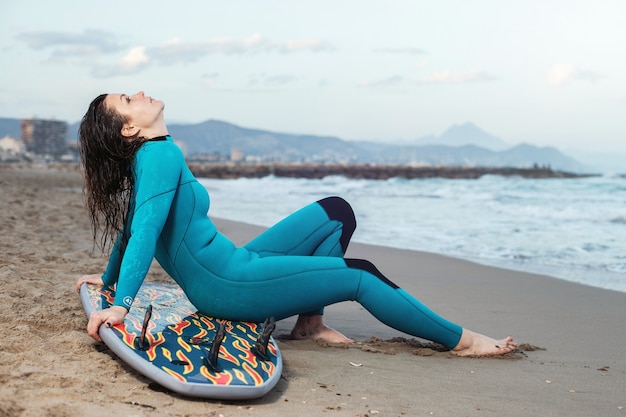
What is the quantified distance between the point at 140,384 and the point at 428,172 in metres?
51.6

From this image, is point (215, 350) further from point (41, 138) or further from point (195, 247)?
point (41, 138)

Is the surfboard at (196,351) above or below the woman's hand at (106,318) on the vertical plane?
below

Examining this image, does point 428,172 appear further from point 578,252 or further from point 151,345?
point 151,345

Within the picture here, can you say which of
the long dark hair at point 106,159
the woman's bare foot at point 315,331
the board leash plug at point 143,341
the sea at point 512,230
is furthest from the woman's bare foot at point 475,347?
→ the sea at point 512,230

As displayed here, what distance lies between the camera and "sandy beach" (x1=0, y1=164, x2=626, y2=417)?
2.42 meters

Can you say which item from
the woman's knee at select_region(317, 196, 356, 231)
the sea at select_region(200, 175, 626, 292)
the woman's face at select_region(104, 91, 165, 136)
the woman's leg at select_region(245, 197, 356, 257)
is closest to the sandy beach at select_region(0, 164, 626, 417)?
the woman's leg at select_region(245, 197, 356, 257)

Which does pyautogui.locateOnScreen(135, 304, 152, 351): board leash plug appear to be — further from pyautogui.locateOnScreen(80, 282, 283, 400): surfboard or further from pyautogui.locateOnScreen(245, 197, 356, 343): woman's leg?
pyautogui.locateOnScreen(245, 197, 356, 343): woman's leg

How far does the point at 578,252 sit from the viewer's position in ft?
26.8

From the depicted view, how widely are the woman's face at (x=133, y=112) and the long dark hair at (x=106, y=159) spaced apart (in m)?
0.02

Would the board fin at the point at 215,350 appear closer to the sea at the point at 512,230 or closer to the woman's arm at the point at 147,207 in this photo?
the woman's arm at the point at 147,207

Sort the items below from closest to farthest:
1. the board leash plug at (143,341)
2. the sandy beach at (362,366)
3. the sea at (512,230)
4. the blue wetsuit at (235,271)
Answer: the sandy beach at (362,366)
the board leash plug at (143,341)
the blue wetsuit at (235,271)
the sea at (512,230)

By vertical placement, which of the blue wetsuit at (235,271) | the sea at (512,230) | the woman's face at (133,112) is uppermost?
the woman's face at (133,112)

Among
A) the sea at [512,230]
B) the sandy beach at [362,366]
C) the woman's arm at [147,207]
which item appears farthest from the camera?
the sea at [512,230]

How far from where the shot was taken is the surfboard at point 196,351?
8.00 feet
